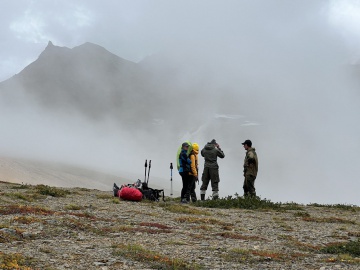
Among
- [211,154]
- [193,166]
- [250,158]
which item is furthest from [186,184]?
[250,158]

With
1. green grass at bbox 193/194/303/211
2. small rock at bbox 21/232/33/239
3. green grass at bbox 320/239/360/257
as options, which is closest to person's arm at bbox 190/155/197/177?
green grass at bbox 193/194/303/211

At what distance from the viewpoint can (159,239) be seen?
13.0 meters

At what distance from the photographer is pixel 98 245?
11.3 m

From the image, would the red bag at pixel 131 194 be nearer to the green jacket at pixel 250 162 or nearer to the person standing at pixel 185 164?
the person standing at pixel 185 164

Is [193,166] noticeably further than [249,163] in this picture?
No

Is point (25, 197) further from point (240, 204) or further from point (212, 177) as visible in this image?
point (240, 204)

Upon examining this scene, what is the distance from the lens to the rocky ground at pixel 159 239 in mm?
9750

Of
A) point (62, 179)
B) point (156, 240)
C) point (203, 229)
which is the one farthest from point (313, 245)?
point (62, 179)

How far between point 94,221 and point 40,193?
33.3 feet

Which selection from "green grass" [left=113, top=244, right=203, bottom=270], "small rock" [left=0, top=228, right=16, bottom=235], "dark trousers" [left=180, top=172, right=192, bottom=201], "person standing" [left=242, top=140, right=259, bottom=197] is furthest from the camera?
"person standing" [left=242, top=140, right=259, bottom=197]

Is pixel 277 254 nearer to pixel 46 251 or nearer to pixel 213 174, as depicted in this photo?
pixel 46 251

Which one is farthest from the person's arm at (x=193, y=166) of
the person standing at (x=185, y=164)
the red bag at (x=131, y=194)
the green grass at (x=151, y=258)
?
the green grass at (x=151, y=258)

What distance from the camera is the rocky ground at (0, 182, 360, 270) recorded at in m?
9.75

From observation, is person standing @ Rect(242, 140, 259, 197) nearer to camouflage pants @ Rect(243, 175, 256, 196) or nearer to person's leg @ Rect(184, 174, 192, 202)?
camouflage pants @ Rect(243, 175, 256, 196)
